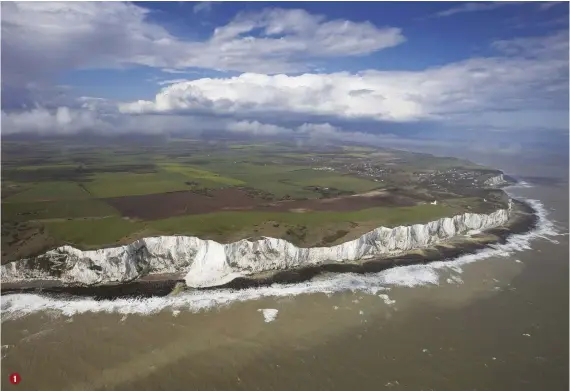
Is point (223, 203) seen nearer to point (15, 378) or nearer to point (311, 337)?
point (311, 337)

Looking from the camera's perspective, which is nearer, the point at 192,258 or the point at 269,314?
the point at 269,314

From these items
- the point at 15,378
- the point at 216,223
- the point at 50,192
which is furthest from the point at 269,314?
the point at 50,192

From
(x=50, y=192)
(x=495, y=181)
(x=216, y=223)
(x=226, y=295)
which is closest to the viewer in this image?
(x=226, y=295)

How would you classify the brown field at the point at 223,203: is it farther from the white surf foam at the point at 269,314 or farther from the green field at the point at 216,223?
the white surf foam at the point at 269,314

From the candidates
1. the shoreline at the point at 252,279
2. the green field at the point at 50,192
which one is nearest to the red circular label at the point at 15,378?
the shoreline at the point at 252,279

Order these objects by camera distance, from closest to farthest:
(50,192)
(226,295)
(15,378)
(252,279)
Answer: (15,378)
(226,295)
(252,279)
(50,192)

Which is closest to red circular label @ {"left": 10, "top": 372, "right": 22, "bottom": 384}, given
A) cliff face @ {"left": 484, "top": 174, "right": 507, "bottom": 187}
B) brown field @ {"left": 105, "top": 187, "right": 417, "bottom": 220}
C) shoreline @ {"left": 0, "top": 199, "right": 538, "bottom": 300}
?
shoreline @ {"left": 0, "top": 199, "right": 538, "bottom": 300}
